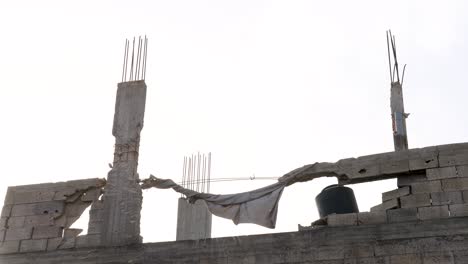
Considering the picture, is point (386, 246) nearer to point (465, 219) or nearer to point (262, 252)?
point (465, 219)

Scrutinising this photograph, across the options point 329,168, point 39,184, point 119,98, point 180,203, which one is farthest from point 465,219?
point 180,203

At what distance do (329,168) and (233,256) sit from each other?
7.36ft

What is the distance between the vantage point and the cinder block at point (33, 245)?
1263 centimetres

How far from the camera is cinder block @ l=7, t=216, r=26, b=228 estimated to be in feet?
42.7

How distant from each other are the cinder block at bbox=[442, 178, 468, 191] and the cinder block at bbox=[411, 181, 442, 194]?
0.09 meters

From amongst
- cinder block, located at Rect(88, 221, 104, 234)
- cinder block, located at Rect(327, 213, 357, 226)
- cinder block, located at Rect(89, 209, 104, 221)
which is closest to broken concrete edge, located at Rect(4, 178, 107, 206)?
cinder block, located at Rect(89, 209, 104, 221)

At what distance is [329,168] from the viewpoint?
38.0 ft

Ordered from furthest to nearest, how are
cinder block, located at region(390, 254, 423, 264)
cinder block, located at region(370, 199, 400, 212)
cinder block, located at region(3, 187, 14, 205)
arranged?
1. cinder block, located at region(3, 187, 14, 205)
2. cinder block, located at region(370, 199, 400, 212)
3. cinder block, located at region(390, 254, 423, 264)

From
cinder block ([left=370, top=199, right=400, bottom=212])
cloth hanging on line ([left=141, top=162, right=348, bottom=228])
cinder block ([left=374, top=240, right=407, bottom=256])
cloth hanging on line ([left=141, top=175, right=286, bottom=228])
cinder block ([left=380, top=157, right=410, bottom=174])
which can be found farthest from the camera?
cloth hanging on line ([left=141, top=175, right=286, bottom=228])

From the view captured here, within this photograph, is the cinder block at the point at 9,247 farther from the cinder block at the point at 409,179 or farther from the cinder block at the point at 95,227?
the cinder block at the point at 409,179

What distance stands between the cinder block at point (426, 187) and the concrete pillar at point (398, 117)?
7.06ft

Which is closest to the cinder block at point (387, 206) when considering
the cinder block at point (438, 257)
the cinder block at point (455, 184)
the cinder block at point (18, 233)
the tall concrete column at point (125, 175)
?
the cinder block at point (455, 184)

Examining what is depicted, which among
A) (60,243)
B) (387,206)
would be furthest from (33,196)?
(387,206)

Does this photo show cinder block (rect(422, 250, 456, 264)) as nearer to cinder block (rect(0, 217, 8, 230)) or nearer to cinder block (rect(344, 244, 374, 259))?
cinder block (rect(344, 244, 374, 259))
